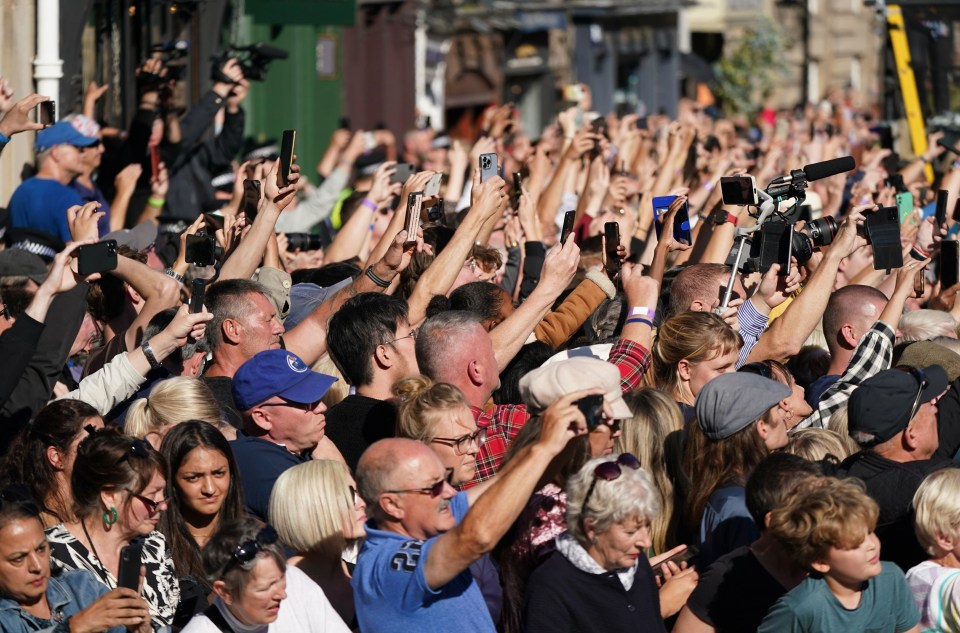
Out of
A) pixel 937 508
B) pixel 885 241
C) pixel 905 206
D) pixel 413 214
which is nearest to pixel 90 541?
pixel 413 214

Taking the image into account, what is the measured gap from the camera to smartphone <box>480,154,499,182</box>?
6828mm

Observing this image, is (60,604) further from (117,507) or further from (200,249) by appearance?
(200,249)

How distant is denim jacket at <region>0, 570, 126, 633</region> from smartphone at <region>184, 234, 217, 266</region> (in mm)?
2280

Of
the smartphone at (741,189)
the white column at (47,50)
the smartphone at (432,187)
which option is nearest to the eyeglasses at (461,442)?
the smartphone at (741,189)

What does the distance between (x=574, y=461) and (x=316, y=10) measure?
1103cm

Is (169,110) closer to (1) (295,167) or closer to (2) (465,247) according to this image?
(1) (295,167)

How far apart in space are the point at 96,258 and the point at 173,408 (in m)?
0.85

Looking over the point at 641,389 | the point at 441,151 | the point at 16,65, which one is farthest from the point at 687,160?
the point at 641,389

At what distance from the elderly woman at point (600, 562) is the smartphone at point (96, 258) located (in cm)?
232

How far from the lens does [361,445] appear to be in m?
5.77

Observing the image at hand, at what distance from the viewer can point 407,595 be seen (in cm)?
430

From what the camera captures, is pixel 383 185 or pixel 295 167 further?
pixel 383 185

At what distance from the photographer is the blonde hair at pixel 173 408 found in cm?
543

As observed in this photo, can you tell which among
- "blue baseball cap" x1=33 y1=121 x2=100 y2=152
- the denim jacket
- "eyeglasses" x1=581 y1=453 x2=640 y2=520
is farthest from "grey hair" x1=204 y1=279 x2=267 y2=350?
"blue baseball cap" x1=33 y1=121 x2=100 y2=152
